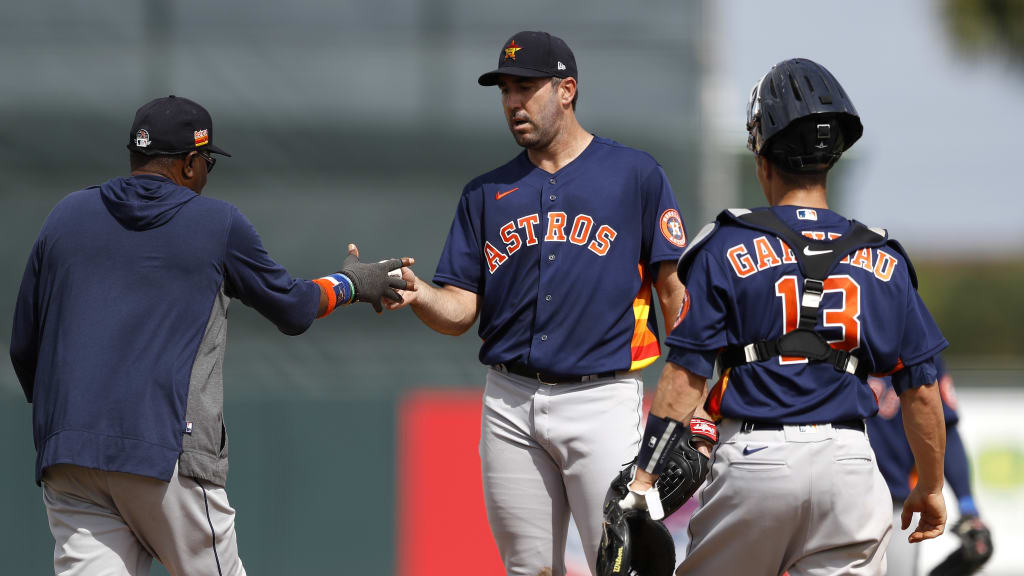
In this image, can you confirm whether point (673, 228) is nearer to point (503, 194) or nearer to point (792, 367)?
point (503, 194)

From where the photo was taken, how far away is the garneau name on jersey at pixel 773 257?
341cm

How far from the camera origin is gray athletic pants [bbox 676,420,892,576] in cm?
335

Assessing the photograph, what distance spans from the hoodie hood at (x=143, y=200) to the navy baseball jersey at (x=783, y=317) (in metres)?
1.68

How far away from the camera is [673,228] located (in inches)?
182

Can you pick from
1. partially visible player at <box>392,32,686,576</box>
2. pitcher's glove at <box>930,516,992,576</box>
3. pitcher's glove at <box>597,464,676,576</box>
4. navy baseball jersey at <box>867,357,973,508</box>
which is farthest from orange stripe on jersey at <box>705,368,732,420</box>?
pitcher's glove at <box>930,516,992,576</box>

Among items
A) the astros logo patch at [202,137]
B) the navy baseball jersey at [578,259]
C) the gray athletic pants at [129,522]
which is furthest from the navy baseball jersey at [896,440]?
the astros logo patch at [202,137]

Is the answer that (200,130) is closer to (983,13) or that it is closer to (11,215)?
(11,215)

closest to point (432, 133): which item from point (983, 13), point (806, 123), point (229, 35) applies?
point (229, 35)

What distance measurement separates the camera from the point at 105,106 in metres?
8.22

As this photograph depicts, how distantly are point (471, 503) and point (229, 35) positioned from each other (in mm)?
3578

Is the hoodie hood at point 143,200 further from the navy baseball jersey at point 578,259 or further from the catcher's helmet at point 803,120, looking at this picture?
the catcher's helmet at point 803,120

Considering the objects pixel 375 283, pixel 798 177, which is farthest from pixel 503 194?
pixel 798 177

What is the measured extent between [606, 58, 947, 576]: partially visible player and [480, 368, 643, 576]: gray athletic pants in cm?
80

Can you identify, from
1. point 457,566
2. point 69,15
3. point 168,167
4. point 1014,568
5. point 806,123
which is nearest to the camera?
point 806,123
